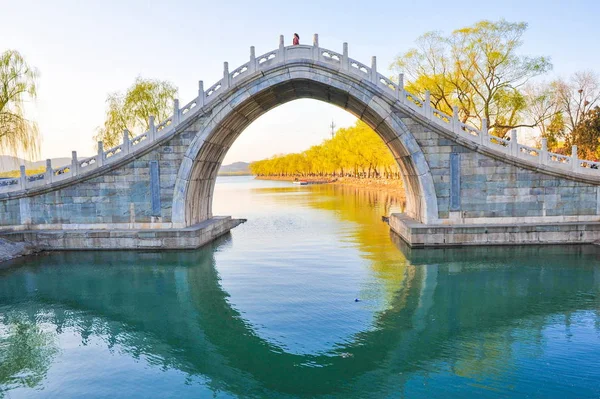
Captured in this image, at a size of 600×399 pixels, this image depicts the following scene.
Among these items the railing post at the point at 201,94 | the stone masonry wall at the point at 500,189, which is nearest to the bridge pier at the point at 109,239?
the railing post at the point at 201,94

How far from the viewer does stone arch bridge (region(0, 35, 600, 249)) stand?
57.6 ft

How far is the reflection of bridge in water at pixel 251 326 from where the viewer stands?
822 cm

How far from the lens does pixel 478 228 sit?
1745 centimetres

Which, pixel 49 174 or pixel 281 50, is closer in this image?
pixel 281 50

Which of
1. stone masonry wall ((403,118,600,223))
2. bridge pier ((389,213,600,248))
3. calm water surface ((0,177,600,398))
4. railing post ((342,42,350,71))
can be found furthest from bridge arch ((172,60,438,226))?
calm water surface ((0,177,600,398))

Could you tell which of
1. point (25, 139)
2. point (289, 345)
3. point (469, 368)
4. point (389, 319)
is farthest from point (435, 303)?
point (25, 139)

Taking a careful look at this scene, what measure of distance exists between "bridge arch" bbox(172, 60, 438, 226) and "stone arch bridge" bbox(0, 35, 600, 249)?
0.15 feet

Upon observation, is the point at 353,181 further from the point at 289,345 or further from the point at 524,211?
the point at 289,345

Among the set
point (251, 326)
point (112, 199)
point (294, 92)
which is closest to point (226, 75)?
point (294, 92)

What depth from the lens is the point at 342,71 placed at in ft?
59.2

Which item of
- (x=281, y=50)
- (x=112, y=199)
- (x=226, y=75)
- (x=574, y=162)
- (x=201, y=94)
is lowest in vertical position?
(x=112, y=199)

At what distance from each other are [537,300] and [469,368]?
→ 501cm

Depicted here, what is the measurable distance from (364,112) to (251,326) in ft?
42.1

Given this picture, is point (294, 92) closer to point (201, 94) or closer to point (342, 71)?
point (342, 71)
